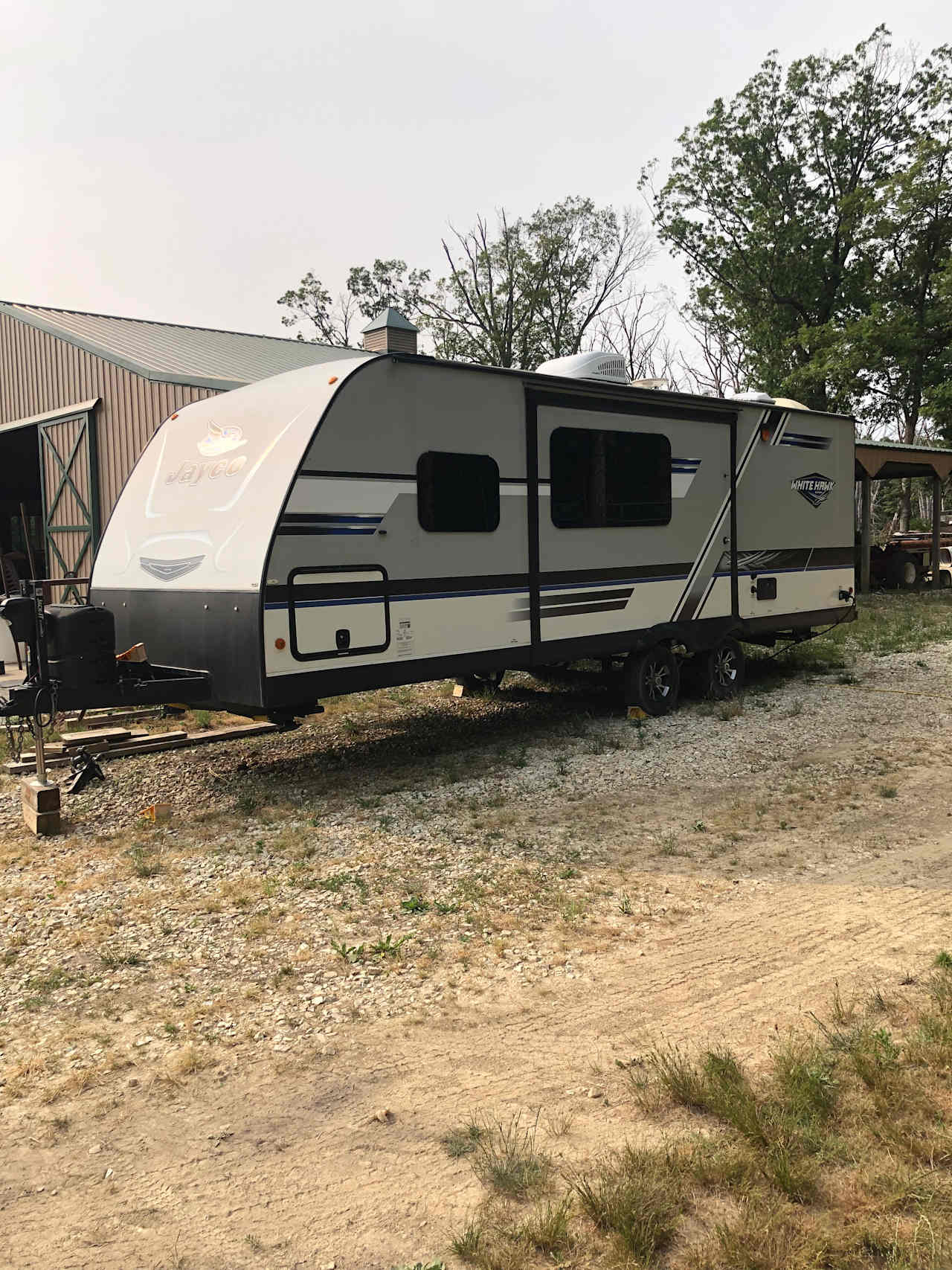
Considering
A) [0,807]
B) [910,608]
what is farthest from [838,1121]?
[910,608]

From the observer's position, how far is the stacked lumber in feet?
23.4

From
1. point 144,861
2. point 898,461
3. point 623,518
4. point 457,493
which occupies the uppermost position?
point 898,461

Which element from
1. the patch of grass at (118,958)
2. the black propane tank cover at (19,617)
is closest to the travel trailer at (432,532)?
the black propane tank cover at (19,617)

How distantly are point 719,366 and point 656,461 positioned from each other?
33.9 m

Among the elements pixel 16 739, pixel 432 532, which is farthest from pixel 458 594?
pixel 16 739

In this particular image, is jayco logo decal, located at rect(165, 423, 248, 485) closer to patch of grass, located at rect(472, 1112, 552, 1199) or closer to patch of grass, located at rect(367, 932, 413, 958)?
patch of grass, located at rect(367, 932, 413, 958)

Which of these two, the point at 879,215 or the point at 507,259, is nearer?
the point at 879,215

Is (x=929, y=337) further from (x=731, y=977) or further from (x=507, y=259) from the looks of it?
(x=731, y=977)

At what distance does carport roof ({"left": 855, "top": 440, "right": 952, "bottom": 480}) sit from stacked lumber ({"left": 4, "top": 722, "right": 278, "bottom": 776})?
13393mm

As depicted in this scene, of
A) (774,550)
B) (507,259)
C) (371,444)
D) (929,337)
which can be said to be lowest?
(774,550)

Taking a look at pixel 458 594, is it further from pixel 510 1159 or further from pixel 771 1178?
pixel 771 1178

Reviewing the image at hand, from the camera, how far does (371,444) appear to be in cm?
639

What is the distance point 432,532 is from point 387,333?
3.21 m

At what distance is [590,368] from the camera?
319 inches
